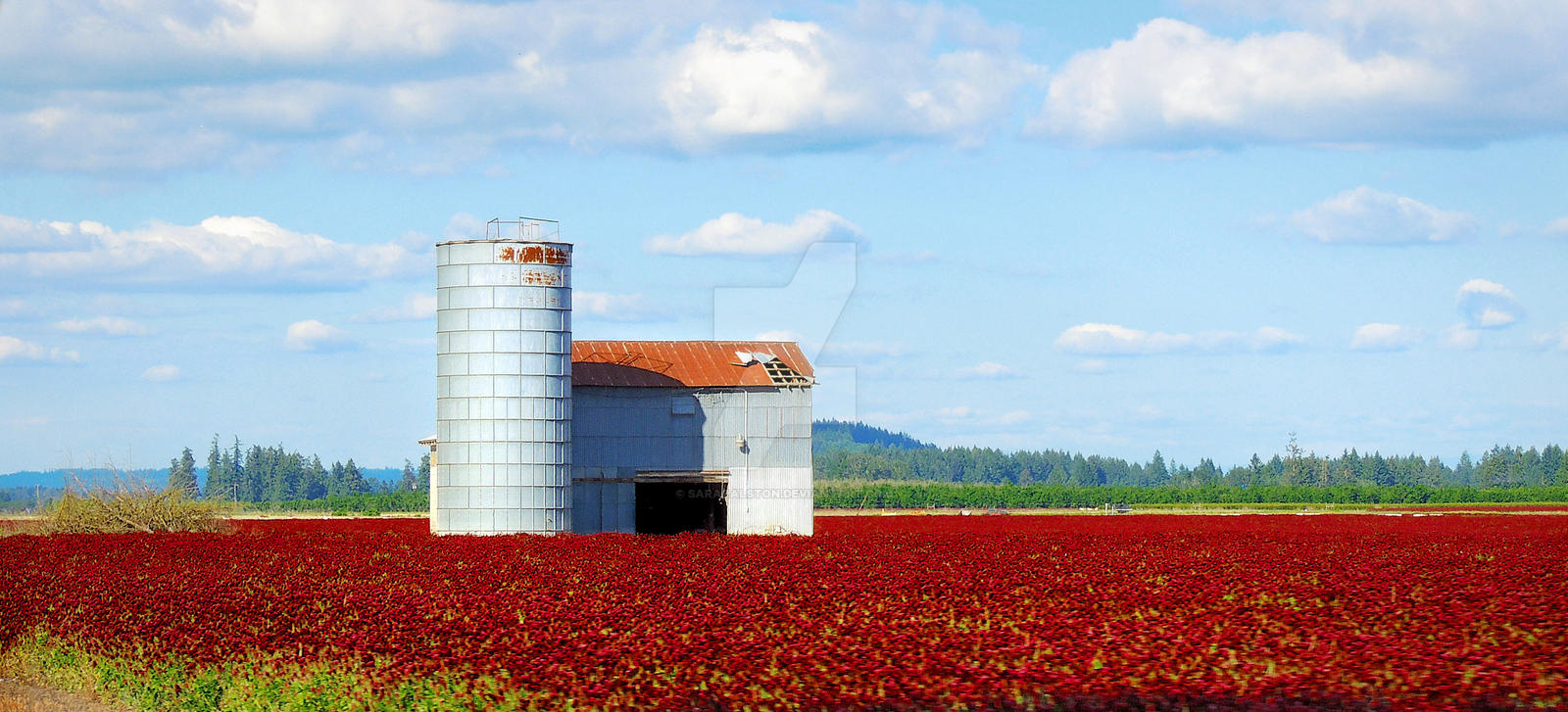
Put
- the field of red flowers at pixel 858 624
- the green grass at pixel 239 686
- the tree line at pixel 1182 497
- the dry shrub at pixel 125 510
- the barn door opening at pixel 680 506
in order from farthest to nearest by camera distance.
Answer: the tree line at pixel 1182 497, the dry shrub at pixel 125 510, the barn door opening at pixel 680 506, the green grass at pixel 239 686, the field of red flowers at pixel 858 624

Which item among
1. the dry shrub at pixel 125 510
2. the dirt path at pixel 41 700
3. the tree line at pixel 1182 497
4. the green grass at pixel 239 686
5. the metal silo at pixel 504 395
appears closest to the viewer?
the green grass at pixel 239 686

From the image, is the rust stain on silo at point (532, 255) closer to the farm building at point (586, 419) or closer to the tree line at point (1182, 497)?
the farm building at point (586, 419)

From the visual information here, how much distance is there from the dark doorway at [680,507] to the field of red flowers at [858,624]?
1445 cm

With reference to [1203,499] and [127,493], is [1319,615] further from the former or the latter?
[1203,499]

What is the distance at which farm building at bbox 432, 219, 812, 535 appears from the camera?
41.0m

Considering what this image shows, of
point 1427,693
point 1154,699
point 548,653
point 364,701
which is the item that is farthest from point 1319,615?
point 364,701

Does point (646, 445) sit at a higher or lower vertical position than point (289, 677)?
higher

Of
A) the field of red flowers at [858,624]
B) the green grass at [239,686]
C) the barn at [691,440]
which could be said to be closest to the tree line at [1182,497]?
the barn at [691,440]

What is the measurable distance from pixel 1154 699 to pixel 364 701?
7408 millimetres

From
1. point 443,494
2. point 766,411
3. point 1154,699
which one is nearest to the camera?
point 1154,699

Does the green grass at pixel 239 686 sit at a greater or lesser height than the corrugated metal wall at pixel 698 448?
lesser

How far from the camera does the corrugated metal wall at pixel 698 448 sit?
43188 millimetres

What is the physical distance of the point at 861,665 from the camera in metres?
12.8

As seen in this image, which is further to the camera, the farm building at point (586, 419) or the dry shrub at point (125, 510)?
the dry shrub at point (125, 510)
